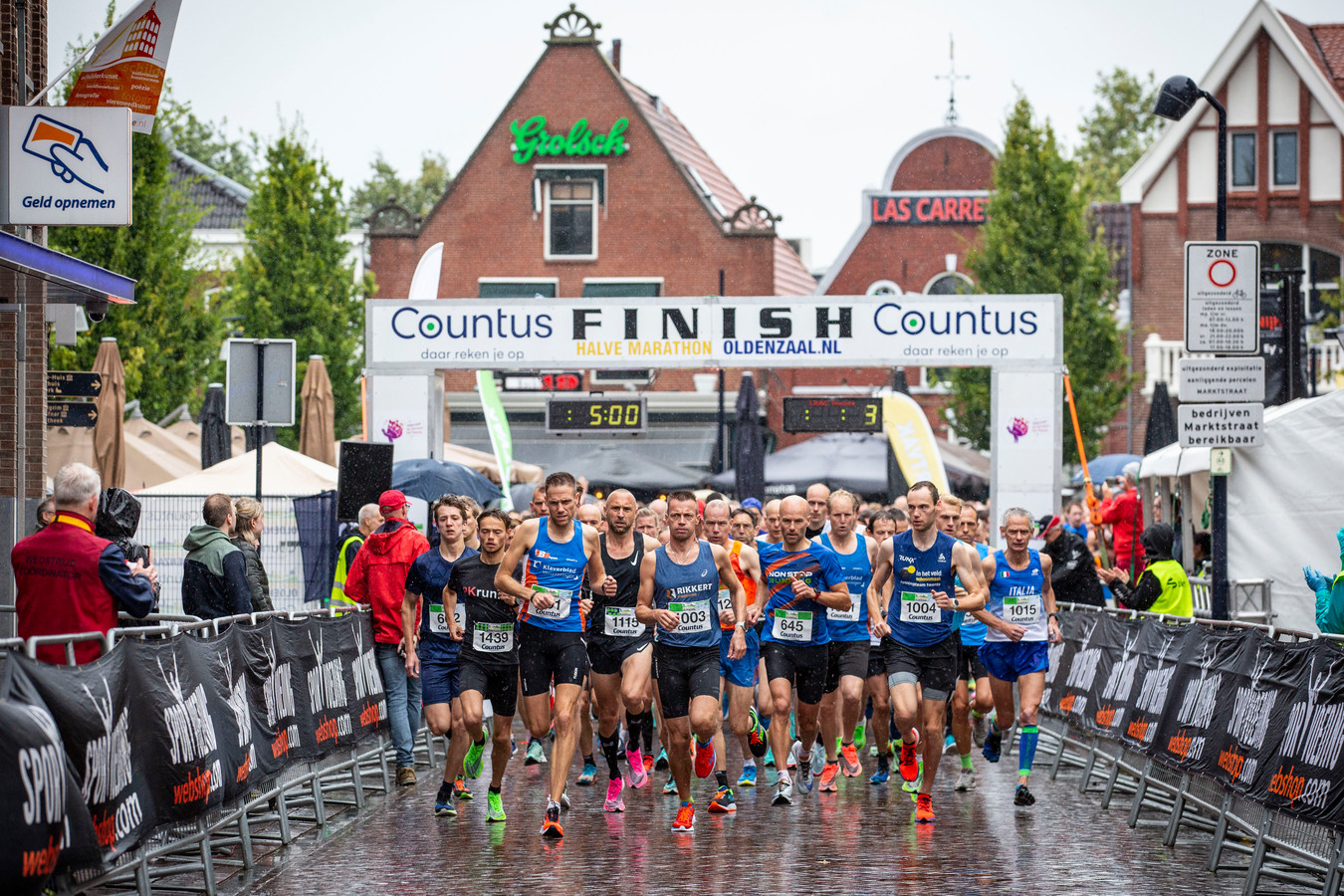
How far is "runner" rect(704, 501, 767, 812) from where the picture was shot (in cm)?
1160

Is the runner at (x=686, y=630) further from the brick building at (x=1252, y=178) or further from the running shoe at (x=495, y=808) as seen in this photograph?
the brick building at (x=1252, y=178)

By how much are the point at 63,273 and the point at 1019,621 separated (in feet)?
23.0

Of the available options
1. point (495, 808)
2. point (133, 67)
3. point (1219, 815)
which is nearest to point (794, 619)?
point (495, 808)

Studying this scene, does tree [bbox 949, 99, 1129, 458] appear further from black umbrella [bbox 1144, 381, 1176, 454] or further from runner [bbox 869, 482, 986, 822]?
runner [bbox 869, 482, 986, 822]

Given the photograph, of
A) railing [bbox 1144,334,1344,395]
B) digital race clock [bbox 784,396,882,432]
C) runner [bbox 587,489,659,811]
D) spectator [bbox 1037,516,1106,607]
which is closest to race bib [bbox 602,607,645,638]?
runner [bbox 587,489,659,811]

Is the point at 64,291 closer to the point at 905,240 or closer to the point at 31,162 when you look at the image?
the point at 31,162


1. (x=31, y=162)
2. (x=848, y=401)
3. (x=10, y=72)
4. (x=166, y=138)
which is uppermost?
(x=166, y=138)

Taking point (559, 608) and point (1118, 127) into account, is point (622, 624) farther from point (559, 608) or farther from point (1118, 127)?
point (1118, 127)

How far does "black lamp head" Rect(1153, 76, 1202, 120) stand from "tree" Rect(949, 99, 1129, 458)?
72.7 feet

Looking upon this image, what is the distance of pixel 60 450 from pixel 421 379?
16.1 ft

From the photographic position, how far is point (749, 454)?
26766mm

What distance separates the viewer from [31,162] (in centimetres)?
1304

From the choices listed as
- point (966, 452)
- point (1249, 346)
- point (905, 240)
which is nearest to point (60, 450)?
point (1249, 346)

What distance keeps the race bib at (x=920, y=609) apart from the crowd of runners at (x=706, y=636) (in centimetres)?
1
